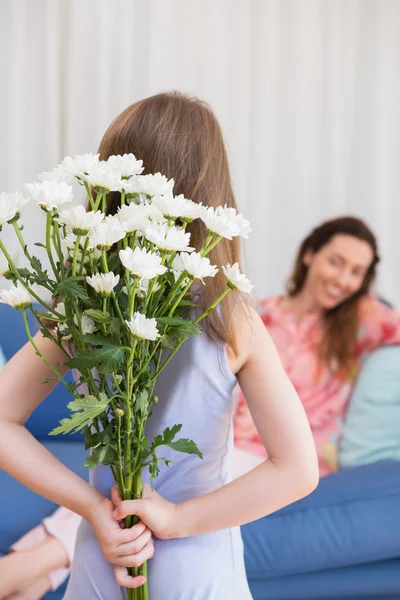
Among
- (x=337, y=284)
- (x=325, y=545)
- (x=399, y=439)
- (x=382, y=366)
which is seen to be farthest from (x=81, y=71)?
(x=325, y=545)

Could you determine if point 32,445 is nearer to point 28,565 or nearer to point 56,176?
point 56,176

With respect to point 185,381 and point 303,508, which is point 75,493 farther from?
point 303,508

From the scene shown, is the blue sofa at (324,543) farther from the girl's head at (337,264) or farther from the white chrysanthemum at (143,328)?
the white chrysanthemum at (143,328)

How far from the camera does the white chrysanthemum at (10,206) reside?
791mm

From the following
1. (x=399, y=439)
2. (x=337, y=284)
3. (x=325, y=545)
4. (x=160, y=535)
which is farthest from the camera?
(x=337, y=284)

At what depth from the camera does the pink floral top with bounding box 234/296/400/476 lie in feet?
8.27

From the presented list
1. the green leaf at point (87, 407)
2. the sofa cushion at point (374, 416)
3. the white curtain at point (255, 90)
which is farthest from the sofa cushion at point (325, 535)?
the white curtain at point (255, 90)

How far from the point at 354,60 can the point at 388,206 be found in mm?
696

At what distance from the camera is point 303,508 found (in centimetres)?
199

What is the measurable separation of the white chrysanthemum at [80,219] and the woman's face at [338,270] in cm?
206

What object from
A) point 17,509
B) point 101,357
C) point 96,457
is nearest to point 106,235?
point 101,357

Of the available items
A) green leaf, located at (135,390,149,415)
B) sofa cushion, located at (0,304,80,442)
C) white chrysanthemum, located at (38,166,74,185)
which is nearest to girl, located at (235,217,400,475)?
sofa cushion, located at (0,304,80,442)

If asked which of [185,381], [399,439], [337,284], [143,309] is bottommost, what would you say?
[399,439]

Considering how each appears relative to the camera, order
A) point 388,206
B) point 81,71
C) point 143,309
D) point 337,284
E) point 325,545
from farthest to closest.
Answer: point 388,206 → point 81,71 → point 337,284 → point 325,545 → point 143,309
